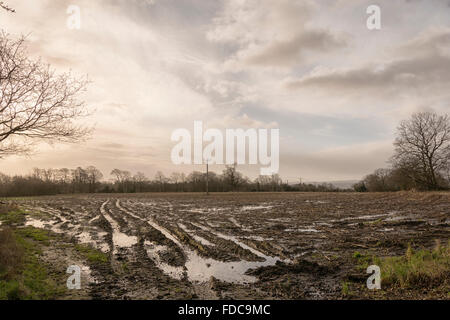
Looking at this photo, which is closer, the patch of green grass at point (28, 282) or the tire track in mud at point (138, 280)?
the patch of green grass at point (28, 282)

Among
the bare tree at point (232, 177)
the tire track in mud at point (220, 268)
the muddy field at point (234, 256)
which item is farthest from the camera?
the bare tree at point (232, 177)

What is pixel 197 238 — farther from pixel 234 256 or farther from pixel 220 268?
pixel 220 268

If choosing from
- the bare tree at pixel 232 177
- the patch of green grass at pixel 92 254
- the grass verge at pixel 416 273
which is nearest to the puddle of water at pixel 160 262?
the patch of green grass at pixel 92 254

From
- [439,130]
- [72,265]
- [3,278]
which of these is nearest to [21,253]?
[72,265]

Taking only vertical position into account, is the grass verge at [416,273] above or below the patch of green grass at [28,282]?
above

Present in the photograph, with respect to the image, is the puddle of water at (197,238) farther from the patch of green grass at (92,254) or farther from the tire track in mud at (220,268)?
the patch of green grass at (92,254)

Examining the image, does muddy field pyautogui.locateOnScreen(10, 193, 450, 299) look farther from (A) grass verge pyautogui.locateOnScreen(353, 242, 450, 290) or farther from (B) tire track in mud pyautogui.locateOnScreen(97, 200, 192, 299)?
(A) grass verge pyautogui.locateOnScreen(353, 242, 450, 290)

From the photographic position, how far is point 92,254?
9.37m

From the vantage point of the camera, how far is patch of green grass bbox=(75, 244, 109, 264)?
8.69 metres

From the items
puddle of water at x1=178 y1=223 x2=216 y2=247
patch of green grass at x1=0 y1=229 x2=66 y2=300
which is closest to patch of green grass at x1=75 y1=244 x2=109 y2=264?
patch of green grass at x1=0 y1=229 x2=66 y2=300

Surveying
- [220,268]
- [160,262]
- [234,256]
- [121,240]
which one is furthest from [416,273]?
[121,240]

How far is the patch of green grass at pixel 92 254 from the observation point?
28.5 ft

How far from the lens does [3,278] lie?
6328 millimetres
